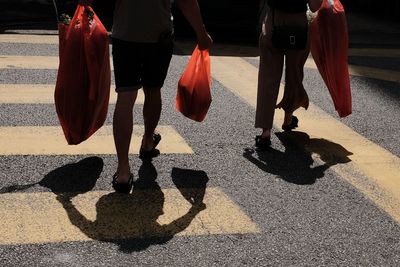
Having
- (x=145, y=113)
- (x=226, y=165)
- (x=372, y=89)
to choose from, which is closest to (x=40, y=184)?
(x=145, y=113)

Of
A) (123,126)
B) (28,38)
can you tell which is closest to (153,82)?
(123,126)

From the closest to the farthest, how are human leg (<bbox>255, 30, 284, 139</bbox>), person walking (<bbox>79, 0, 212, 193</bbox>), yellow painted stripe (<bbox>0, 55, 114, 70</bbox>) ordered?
person walking (<bbox>79, 0, 212, 193</bbox>)
human leg (<bbox>255, 30, 284, 139</bbox>)
yellow painted stripe (<bbox>0, 55, 114, 70</bbox>)

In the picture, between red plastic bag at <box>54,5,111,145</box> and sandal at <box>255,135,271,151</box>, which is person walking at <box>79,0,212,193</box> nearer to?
red plastic bag at <box>54,5,111,145</box>

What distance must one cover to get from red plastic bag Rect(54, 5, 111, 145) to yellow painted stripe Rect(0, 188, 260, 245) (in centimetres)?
60

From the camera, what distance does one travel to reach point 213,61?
873cm

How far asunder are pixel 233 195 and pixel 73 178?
1.03 m

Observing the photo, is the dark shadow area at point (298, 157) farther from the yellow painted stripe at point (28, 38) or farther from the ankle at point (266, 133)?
the yellow painted stripe at point (28, 38)

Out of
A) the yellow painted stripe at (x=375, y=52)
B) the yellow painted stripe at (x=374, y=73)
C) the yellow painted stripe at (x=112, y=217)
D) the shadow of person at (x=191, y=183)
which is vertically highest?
the yellow painted stripe at (x=112, y=217)

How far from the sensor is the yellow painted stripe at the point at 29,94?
6375mm

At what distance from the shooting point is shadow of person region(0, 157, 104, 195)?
4.39 meters

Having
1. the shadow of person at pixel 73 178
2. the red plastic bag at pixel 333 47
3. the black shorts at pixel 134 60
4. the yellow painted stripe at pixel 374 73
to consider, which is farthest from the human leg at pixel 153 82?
the yellow painted stripe at pixel 374 73

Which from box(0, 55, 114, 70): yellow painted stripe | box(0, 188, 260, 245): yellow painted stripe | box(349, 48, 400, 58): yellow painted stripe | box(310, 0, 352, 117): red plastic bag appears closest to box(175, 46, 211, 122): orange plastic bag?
box(0, 188, 260, 245): yellow painted stripe

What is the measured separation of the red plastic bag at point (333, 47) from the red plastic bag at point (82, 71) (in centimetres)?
184

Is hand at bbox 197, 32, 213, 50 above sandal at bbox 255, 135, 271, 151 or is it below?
above
